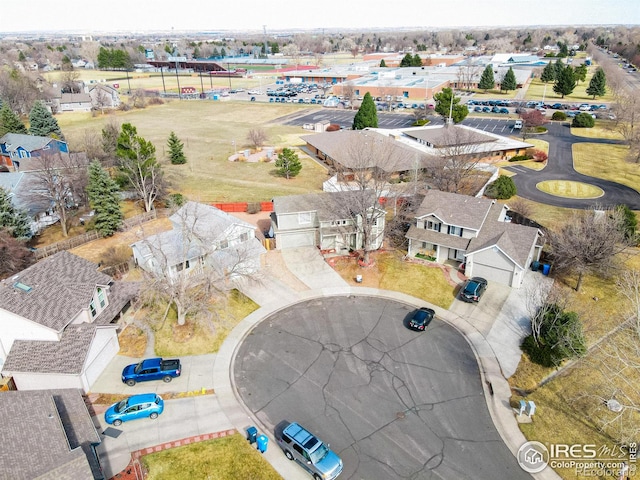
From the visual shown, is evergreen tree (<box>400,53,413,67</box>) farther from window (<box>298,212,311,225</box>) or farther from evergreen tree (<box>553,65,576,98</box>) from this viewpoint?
window (<box>298,212,311,225</box>)

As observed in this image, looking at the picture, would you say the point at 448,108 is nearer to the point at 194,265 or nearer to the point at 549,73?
the point at 194,265

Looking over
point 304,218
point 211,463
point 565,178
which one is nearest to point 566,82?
point 565,178

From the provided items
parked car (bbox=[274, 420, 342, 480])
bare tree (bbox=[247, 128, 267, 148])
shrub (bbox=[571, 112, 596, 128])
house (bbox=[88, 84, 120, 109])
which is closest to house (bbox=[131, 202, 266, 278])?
parked car (bbox=[274, 420, 342, 480])

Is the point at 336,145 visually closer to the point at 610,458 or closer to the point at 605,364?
the point at 605,364

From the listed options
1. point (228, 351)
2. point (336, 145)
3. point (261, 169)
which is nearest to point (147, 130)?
point (261, 169)

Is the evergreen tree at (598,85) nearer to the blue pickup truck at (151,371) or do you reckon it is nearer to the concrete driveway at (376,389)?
the concrete driveway at (376,389)

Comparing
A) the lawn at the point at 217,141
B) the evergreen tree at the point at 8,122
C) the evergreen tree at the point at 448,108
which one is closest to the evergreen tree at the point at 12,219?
the lawn at the point at 217,141
